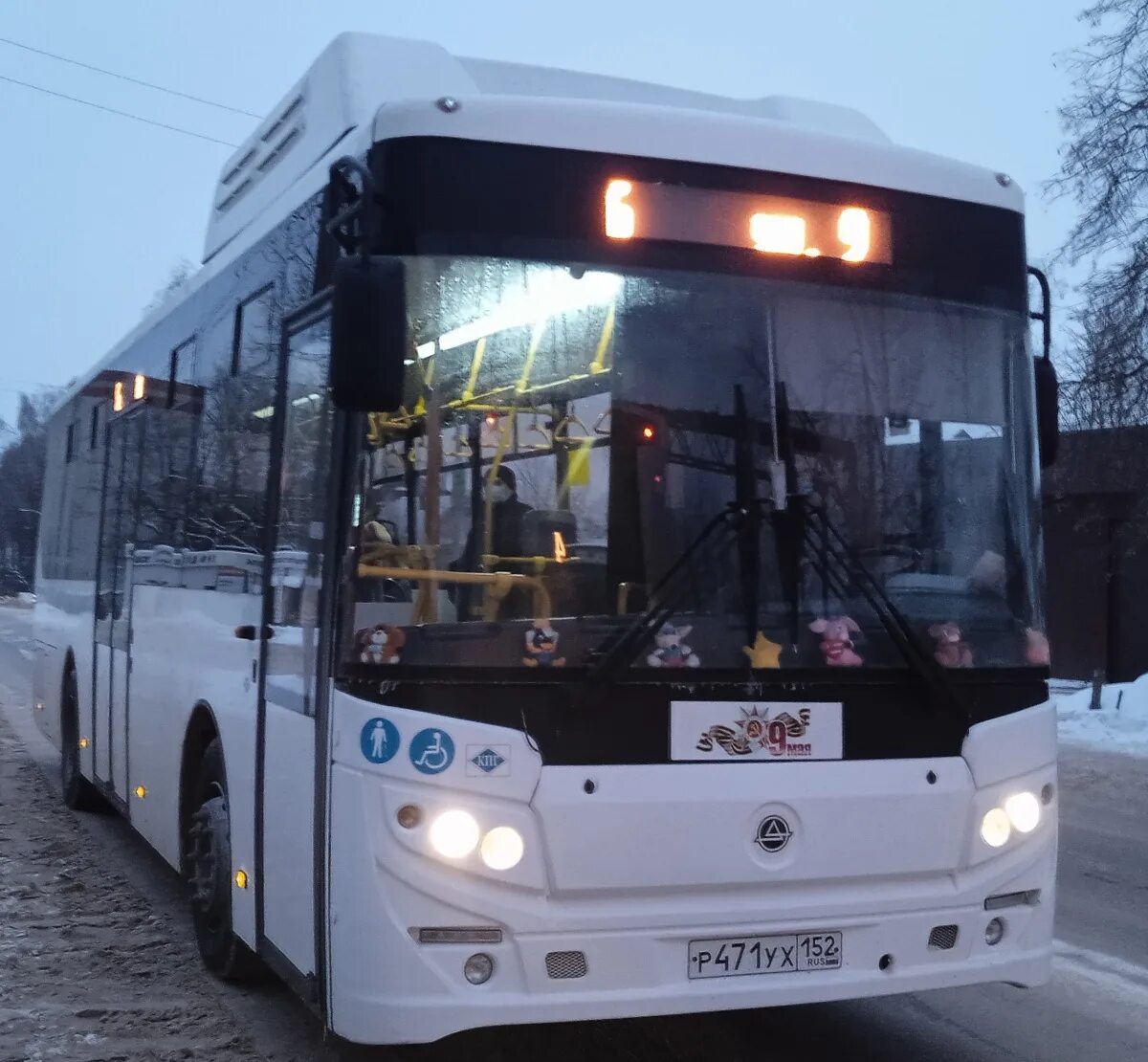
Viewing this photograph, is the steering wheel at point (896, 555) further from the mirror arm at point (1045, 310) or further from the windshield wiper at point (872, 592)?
the mirror arm at point (1045, 310)

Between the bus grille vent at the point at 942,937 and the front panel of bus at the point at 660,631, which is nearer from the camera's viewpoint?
the front panel of bus at the point at 660,631

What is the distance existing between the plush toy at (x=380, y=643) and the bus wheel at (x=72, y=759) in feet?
21.0

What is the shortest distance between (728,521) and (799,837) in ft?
3.27

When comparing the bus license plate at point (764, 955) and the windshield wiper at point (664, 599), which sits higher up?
the windshield wiper at point (664, 599)

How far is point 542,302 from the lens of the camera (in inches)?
182

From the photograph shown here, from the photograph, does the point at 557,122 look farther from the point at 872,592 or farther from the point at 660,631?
the point at 872,592

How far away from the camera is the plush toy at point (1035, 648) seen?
5023mm

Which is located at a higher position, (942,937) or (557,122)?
(557,122)

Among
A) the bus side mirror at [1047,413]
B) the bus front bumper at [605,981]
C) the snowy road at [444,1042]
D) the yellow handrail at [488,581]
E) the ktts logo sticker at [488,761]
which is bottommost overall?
the snowy road at [444,1042]

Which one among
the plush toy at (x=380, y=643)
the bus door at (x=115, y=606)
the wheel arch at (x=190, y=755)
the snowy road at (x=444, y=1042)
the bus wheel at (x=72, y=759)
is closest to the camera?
the plush toy at (x=380, y=643)

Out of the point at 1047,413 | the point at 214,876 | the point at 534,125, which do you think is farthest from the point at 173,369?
the point at 1047,413

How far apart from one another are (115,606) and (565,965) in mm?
5124

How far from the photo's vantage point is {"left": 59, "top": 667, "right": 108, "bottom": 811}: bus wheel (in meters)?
10.4

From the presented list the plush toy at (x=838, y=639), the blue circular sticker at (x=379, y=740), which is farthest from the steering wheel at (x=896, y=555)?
the blue circular sticker at (x=379, y=740)
